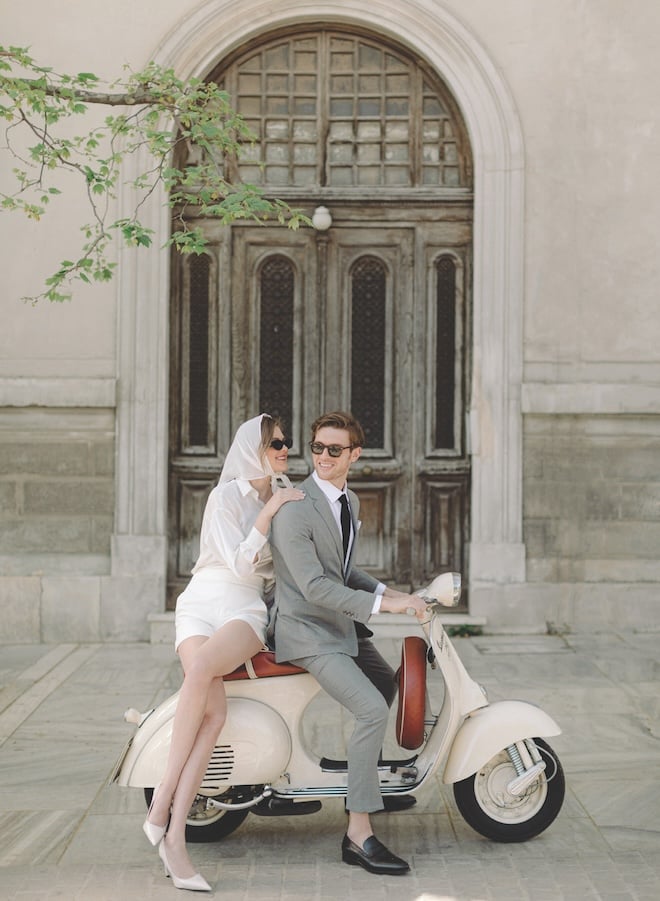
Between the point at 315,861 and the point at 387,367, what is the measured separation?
526cm

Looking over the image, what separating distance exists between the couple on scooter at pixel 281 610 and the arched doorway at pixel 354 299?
14.4ft

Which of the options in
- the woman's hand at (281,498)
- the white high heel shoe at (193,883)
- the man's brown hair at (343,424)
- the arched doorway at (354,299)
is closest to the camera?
the white high heel shoe at (193,883)

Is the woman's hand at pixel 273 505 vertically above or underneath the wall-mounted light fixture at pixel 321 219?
underneath

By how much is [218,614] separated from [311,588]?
1.39 ft

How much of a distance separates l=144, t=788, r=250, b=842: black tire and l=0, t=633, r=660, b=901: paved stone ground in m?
0.05

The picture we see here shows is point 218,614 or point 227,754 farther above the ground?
point 218,614

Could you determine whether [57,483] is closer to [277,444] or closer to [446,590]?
[277,444]

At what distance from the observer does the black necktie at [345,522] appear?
449 centimetres

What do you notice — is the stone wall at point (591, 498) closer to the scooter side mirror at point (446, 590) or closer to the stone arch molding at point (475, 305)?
the stone arch molding at point (475, 305)

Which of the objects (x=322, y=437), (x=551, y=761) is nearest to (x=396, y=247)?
(x=322, y=437)

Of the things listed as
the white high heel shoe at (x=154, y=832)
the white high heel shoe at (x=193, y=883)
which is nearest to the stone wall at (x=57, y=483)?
the white high heel shoe at (x=154, y=832)

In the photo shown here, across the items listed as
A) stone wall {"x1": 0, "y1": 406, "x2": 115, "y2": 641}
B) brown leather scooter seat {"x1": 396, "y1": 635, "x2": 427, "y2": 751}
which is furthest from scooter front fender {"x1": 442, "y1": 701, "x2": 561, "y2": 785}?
stone wall {"x1": 0, "y1": 406, "x2": 115, "y2": 641}

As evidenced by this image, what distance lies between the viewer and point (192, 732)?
163 inches

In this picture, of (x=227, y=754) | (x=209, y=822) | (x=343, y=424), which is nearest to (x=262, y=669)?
(x=227, y=754)
